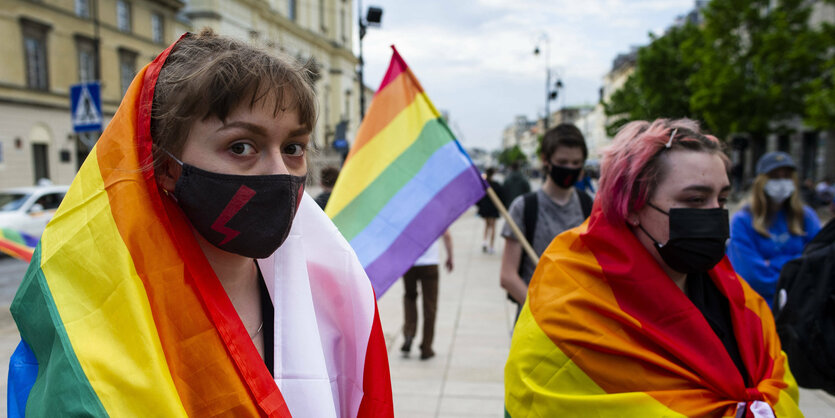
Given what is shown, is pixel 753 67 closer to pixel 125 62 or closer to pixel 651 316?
pixel 651 316

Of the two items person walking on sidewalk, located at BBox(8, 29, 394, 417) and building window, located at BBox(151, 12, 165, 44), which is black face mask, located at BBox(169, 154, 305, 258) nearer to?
person walking on sidewalk, located at BBox(8, 29, 394, 417)

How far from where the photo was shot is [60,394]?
1056mm

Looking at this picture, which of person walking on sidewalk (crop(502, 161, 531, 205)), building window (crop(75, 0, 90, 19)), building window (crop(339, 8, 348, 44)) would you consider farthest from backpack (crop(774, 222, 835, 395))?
building window (crop(339, 8, 348, 44))

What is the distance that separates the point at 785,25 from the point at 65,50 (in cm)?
3150

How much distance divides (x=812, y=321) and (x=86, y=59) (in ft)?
106

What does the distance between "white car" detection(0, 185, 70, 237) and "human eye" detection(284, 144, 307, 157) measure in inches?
529

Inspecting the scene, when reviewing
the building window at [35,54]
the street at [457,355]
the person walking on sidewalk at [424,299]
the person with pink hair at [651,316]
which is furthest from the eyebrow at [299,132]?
the building window at [35,54]

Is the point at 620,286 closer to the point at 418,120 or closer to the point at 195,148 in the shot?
the point at 195,148

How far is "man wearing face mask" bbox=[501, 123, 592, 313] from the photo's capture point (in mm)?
3492

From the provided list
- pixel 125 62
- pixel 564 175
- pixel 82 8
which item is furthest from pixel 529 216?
pixel 125 62

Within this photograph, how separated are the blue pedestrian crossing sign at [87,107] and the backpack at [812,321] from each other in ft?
31.2

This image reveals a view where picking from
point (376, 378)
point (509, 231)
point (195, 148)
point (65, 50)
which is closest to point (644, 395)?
point (376, 378)

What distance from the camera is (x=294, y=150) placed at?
1.37 metres

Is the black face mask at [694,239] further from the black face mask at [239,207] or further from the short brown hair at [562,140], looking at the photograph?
the short brown hair at [562,140]
